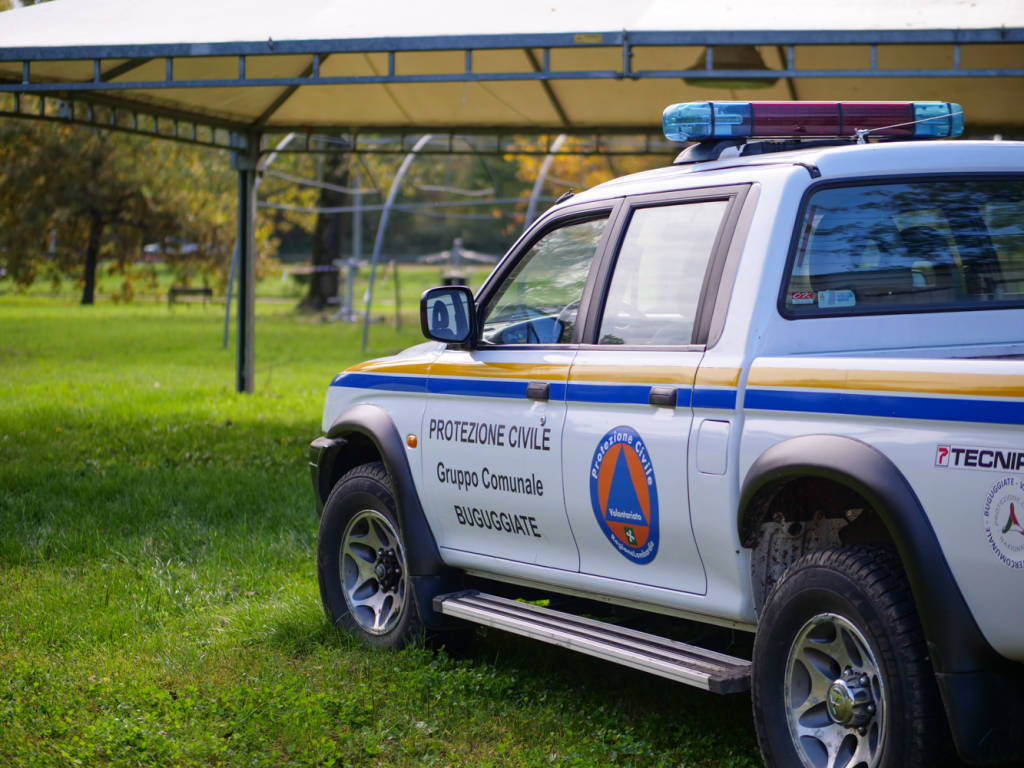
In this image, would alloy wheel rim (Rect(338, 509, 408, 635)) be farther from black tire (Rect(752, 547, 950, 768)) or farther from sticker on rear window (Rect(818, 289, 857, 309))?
sticker on rear window (Rect(818, 289, 857, 309))

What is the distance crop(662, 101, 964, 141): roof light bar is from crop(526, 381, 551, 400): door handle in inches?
40.2

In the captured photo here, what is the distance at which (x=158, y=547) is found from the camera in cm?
810

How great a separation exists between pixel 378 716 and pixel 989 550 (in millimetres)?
2597

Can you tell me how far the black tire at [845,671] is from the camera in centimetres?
371

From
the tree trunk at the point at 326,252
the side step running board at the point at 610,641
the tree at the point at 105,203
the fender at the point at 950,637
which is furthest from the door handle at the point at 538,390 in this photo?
the tree trunk at the point at 326,252

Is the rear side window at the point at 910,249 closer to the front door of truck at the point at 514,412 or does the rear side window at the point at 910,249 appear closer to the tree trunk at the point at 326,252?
the front door of truck at the point at 514,412

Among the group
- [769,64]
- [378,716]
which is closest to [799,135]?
[378,716]

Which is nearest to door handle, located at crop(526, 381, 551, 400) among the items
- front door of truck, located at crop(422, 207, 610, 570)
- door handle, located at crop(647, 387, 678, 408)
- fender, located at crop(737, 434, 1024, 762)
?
front door of truck, located at crop(422, 207, 610, 570)

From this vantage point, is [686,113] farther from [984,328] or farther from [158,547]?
[158,547]

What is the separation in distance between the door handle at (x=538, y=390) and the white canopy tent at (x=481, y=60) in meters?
4.36

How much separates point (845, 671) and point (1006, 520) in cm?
75

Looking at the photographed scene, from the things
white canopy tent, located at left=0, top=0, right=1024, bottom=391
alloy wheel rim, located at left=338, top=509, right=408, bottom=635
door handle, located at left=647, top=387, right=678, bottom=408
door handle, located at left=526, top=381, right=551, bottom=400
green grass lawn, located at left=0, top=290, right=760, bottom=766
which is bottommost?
green grass lawn, located at left=0, top=290, right=760, bottom=766

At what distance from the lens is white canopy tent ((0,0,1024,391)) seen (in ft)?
29.4

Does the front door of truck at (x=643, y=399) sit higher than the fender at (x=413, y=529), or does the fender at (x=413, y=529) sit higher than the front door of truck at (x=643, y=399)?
the front door of truck at (x=643, y=399)
